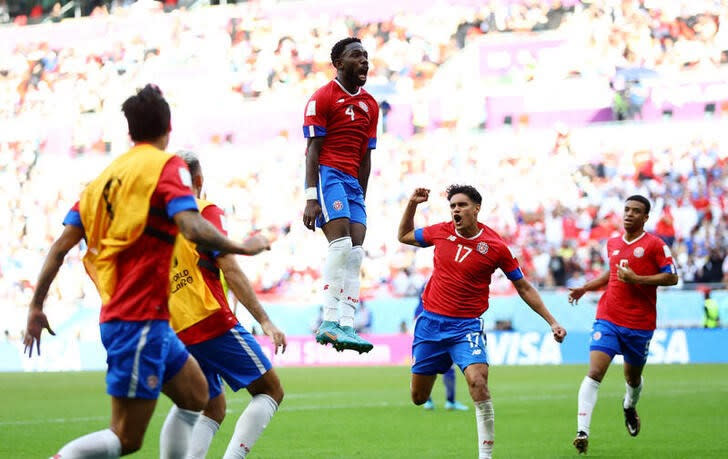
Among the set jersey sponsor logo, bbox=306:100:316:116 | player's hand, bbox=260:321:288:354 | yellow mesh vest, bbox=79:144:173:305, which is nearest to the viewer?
yellow mesh vest, bbox=79:144:173:305

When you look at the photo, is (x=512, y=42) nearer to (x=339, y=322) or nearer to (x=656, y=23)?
(x=656, y=23)

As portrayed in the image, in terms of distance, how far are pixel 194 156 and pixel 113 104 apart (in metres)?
31.6

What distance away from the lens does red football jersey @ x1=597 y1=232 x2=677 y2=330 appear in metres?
11.8

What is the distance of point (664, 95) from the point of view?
2898 centimetres

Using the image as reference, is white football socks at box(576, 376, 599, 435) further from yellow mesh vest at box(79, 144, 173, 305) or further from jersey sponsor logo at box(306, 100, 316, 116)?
yellow mesh vest at box(79, 144, 173, 305)

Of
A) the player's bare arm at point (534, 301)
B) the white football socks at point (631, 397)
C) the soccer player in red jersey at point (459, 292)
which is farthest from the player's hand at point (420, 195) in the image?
the white football socks at point (631, 397)

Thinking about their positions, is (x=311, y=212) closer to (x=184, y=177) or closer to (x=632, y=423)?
(x=184, y=177)

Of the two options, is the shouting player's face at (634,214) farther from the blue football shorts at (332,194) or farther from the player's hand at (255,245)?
the player's hand at (255,245)

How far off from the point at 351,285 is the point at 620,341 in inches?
161

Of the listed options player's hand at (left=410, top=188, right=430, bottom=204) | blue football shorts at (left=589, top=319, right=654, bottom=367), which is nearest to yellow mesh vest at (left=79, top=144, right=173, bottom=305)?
player's hand at (left=410, top=188, right=430, bottom=204)

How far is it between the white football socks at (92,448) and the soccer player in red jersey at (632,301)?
690 centimetres

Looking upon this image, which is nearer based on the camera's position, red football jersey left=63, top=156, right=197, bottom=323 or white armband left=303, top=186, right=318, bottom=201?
red football jersey left=63, top=156, right=197, bottom=323

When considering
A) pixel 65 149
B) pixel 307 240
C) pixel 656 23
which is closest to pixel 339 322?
pixel 307 240

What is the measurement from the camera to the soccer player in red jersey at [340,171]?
8516 millimetres
